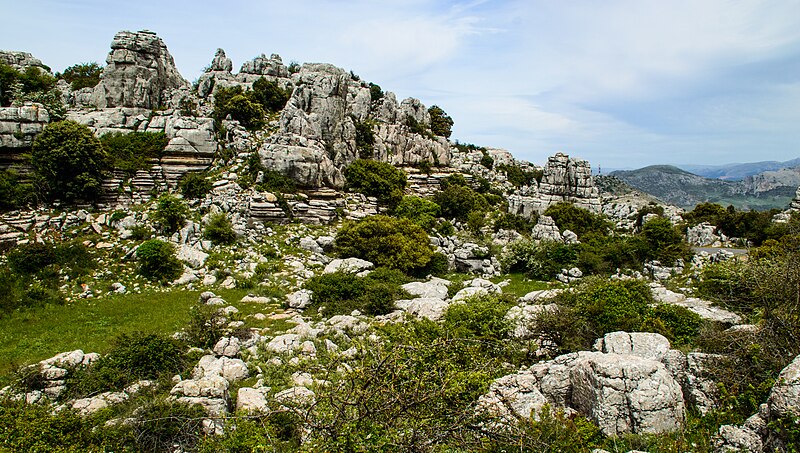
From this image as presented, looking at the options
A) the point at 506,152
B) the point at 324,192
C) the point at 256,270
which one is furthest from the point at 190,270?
the point at 506,152

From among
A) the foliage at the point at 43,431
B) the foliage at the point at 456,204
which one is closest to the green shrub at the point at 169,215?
A: the foliage at the point at 43,431

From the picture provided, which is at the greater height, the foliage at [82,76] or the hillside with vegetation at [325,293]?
the foliage at [82,76]

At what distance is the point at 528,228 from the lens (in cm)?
3544

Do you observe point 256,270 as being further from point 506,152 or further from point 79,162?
point 506,152

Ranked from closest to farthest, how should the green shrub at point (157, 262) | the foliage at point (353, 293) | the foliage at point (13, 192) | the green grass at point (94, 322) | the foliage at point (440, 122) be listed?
the green grass at point (94, 322) < the foliage at point (353, 293) < the green shrub at point (157, 262) < the foliage at point (13, 192) < the foliage at point (440, 122)

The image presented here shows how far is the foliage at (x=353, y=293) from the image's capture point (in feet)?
52.7

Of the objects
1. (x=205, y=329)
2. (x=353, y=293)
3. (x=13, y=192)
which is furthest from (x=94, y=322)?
(x=13, y=192)

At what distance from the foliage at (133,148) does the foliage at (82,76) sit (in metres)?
12.1

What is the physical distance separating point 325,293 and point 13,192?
18.3m

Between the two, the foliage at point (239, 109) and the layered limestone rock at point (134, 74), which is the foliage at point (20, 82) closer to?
the layered limestone rock at point (134, 74)

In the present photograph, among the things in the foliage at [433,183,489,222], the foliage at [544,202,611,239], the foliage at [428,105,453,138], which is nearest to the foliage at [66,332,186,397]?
the foliage at [433,183,489,222]

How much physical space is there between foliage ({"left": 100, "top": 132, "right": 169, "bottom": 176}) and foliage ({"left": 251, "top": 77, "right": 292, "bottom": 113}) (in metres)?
10.6

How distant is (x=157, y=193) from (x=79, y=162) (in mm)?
4364

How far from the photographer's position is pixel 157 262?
19172 millimetres
